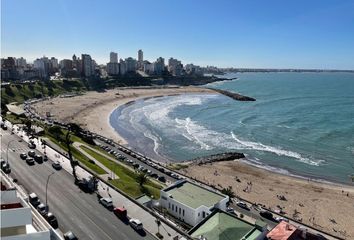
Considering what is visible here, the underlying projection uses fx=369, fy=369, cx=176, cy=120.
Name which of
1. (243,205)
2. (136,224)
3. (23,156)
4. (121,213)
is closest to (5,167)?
(23,156)

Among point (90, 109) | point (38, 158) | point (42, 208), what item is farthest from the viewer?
point (90, 109)

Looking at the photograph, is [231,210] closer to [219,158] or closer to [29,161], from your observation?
[29,161]

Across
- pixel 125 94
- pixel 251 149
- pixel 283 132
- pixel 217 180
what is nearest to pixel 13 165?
pixel 217 180

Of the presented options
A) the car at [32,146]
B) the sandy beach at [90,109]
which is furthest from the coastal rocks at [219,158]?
the car at [32,146]

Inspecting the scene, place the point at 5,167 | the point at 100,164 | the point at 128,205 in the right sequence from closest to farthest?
1. the point at 128,205
2. the point at 5,167
3. the point at 100,164

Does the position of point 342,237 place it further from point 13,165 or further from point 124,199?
point 13,165

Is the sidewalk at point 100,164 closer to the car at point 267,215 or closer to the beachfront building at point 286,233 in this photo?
the car at point 267,215
